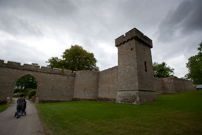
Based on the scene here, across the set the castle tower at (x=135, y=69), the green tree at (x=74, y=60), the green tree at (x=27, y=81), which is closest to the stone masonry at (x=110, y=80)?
the castle tower at (x=135, y=69)

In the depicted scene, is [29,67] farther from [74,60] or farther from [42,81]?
[74,60]

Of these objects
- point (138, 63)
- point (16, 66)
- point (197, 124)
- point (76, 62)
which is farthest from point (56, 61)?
point (197, 124)

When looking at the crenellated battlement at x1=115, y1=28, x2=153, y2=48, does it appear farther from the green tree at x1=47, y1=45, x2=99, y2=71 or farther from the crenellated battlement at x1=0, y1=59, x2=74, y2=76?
the green tree at x1=47, y1=45, x2=99, y2=71

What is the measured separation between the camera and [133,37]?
547 inches

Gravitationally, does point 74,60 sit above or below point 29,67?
above

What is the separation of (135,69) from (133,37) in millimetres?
4304

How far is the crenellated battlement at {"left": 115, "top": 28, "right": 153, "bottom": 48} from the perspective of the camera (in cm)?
1389

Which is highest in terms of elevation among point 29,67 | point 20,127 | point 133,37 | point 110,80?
point 133,37

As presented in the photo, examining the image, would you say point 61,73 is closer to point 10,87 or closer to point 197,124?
point 10,87

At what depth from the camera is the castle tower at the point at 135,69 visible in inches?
490

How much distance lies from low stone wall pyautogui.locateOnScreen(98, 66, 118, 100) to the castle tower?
198cm

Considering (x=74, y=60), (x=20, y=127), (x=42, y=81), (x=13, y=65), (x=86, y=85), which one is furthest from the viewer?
(x=74, y=60)

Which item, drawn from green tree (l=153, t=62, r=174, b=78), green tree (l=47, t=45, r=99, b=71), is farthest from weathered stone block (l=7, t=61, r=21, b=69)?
green tree (l=153, t=62, r=174, b=78)

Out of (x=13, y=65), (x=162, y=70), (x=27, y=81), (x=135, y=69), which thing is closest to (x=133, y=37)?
(x=135, y=69)
